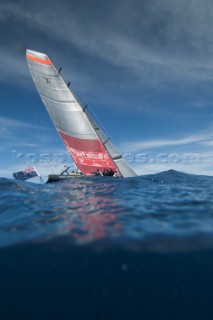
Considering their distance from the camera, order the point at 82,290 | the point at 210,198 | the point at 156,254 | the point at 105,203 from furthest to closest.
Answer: the point at 210,198, the point at 105,203, the point at 156,254, the point at 82,290

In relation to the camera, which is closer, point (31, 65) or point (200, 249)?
point (200, 249)

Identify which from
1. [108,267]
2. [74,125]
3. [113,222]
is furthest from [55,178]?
[108,267]

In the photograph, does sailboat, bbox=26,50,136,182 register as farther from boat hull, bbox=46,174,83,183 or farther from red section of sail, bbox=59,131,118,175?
boat hull, bbox=46,174,83,183

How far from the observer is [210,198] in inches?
358

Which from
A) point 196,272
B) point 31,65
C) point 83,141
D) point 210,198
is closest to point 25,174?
point 83,141

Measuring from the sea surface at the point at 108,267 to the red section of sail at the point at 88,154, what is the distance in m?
15.4

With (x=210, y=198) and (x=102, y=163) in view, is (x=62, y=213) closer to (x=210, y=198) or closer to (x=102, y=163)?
(x=210, y=198)

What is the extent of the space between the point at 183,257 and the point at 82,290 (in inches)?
106

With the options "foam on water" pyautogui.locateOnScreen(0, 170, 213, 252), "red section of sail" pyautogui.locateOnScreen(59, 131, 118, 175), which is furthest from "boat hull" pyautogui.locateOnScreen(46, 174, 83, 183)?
"foam on water" pyautogui.locateOnScreen(0, 170, 213, 252)

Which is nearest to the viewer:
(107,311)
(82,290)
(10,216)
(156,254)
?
(107,311)

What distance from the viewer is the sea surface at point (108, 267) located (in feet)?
16.3

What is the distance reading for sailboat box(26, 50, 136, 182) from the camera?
73.7 ft

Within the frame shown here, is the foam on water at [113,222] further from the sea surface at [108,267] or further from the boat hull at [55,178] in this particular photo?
the boat hull at [55,178]

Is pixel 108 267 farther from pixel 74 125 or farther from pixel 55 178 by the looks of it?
pixel 74 125
